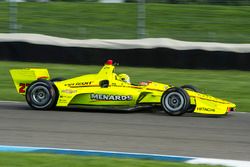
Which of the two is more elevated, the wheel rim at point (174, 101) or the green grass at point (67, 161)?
the wheel rim at point (174, 101)

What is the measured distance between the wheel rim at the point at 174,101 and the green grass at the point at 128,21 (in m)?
7.38

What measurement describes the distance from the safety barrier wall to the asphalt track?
4533 mm

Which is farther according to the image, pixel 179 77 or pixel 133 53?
pixel 133 53

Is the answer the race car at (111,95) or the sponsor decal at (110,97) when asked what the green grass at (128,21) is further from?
the sponsor decal at (110,97)

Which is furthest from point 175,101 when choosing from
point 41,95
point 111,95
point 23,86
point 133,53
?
point 133,53

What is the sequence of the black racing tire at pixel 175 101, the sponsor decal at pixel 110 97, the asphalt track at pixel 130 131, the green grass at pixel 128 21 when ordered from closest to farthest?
the asphalt track at pixel 130 131
the black racing tire at pixel 175 101
the sponsor decal at pixel 110 97
the green grass at pixel 128 21

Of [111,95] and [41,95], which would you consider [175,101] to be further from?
[41,95]

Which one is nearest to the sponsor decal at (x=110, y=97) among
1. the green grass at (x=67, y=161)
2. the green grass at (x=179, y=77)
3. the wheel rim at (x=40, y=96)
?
the wheel rim at (x=40, y=96)

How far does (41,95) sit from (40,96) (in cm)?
3

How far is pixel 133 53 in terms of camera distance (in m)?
14.9

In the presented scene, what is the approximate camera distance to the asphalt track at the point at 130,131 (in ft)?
23.4

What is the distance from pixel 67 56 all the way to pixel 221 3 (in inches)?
168

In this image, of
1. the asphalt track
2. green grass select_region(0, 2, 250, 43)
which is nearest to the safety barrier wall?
green grass select_region(0, 2, 250, 43)

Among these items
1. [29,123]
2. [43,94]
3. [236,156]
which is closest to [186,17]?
[43,94]
